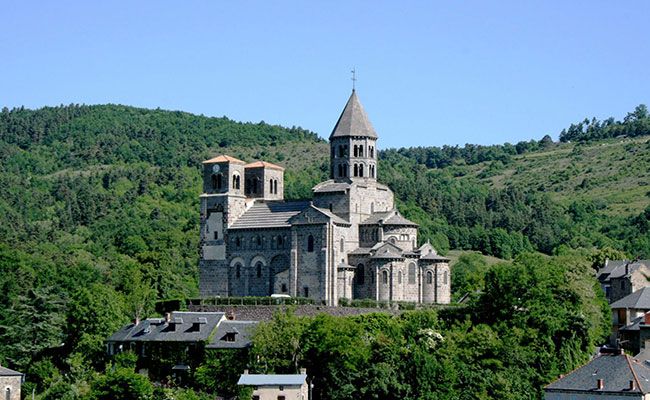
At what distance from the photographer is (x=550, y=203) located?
158750 mm

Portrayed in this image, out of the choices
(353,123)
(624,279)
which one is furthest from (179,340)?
(624,279)

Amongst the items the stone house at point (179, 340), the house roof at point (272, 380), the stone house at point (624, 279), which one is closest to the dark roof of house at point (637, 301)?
the stone house at point (624, 279)

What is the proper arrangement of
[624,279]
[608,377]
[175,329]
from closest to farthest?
[608,377] < [175,329] < [624,279]

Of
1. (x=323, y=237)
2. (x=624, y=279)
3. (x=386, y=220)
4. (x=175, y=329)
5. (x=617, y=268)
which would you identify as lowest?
(x=175, y=329)

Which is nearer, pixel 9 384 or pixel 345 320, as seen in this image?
pixel 345 320

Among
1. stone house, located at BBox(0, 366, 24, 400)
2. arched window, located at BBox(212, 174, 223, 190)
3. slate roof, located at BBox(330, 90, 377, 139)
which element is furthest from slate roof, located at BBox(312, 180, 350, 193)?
stone house, located at BBox(0, 366, 24, 400)

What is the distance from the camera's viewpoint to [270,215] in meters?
91.5

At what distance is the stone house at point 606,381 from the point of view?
217 feet

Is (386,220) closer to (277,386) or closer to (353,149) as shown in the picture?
(353,149)

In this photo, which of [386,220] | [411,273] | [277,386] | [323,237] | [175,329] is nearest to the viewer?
[277,386]

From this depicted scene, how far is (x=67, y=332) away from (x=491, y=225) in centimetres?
7542

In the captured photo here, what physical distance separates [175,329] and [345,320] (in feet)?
34.6

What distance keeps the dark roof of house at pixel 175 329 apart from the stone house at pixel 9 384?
610 cm

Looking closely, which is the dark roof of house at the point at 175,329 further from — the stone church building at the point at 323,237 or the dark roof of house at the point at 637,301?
the dark roof of house at the point at 637,301
